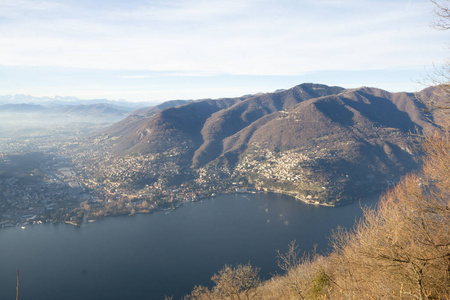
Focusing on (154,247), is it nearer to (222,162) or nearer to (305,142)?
(222,162)

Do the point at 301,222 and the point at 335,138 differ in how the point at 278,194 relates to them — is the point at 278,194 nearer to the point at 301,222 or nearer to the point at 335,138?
the point at 301,222

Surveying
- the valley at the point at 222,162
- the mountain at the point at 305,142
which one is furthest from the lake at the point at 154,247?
the mountain at the point at 305,142

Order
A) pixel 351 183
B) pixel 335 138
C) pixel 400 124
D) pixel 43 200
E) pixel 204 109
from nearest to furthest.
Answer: pixel 43 200 < pixel 351 183 < pixel 335 138 < pixel 400 124 < pixel 204 109

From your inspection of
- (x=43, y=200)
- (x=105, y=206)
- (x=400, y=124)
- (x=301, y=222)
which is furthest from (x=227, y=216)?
(x=400, y=124)

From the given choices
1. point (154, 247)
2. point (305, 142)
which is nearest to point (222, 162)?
point (305, 142)

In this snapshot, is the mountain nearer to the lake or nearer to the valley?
the valley

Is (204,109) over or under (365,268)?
over
